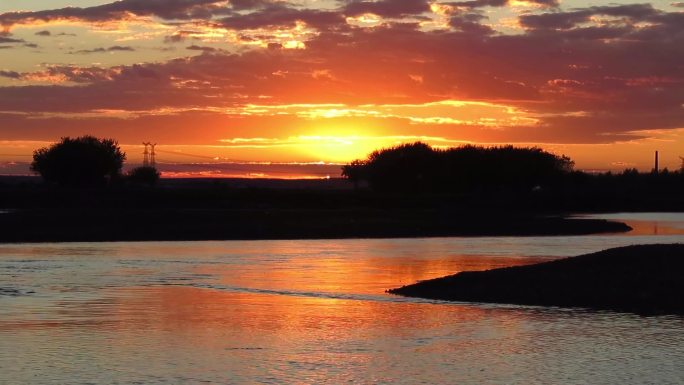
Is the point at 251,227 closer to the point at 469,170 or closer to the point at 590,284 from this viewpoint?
the point at 590,284

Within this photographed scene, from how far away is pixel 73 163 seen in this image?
167500 millimetres

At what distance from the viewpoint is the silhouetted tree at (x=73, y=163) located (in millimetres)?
167750

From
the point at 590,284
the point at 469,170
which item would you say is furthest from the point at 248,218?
the point at 469,170

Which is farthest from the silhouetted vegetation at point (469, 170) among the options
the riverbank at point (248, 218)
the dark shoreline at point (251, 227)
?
the dark shoreline at point (251, 227)

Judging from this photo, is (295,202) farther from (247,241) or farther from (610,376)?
(610,376)

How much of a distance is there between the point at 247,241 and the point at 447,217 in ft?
126

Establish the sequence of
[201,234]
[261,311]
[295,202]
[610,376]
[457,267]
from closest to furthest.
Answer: [610,376]
[261,311]
[457,267]
[201,234]
[295,202]

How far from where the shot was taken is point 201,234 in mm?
78062

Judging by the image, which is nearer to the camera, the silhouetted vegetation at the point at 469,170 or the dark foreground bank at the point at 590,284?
the dark foreground bank at the point at 590,284

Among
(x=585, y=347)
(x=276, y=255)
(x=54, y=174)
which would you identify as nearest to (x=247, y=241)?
(x=276, y=255)

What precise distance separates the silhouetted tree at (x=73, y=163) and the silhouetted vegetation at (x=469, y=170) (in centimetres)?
5495

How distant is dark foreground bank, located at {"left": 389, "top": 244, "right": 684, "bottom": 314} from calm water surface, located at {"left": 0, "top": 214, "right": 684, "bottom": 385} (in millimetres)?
1428

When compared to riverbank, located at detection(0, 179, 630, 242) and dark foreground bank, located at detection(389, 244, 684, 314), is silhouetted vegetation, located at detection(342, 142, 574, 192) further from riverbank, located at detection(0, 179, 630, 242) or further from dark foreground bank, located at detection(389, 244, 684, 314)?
dark foreground bank, located at detection(389, 244, 684, 314)

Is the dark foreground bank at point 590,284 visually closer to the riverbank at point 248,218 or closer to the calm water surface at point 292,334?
the calm water surface at point 292,334
